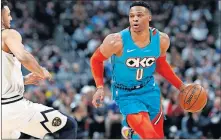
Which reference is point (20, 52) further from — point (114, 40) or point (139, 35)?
point (139, 35)

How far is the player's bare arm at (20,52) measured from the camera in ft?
17.9

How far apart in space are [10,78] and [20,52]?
19.3 inches

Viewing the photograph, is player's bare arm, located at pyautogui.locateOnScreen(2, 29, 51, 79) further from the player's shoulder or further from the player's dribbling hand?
the player's shoulder

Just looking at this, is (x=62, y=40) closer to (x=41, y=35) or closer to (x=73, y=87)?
(x=41, y=35)

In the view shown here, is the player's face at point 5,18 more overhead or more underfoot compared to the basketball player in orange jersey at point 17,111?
more overhead

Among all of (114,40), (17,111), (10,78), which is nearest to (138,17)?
(114,40)

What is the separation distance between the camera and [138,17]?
6.48m

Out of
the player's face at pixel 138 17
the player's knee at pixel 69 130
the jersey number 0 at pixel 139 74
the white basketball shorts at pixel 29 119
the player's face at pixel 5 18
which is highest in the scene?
the player's face at pixel 5 18

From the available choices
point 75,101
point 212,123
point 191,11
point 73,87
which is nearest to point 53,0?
point 191,11

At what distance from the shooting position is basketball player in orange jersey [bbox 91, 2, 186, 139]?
21.3 ft

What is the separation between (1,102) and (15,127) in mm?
283

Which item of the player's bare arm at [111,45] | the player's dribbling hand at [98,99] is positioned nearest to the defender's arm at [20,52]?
the player's dribbling hand at [98,99]

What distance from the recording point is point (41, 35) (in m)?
15.8

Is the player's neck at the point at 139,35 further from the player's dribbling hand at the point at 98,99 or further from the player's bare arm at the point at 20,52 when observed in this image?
the player's bare arm at the point at 20,52
